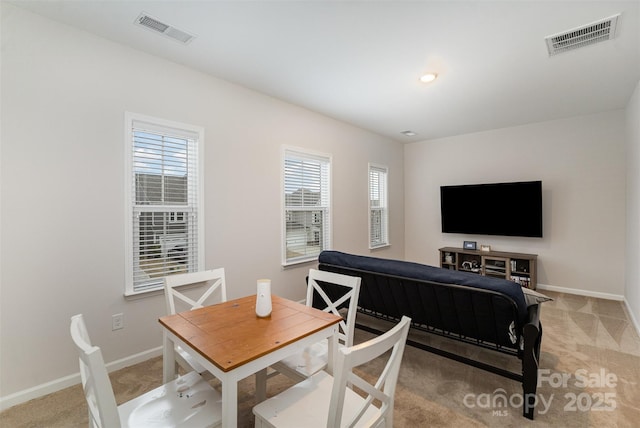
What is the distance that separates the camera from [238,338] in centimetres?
142

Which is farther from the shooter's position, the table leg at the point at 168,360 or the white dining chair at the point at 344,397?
the table leg at the point at 168,360

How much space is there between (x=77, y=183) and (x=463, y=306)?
305cm

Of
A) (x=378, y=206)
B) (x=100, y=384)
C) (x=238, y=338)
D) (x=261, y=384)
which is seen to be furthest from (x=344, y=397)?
(x=378, y=206)

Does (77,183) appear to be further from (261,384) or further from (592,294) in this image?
(592,294)

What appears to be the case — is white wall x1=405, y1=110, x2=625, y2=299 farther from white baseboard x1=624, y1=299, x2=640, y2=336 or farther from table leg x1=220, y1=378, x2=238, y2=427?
table leg x1=220, y1=378, x2=238, y2=427

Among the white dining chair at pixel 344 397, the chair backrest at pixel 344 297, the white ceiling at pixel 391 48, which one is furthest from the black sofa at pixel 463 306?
the white ceiling at pixel 391 48

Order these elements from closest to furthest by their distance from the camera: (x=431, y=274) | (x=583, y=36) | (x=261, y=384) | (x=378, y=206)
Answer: (x=261, y=384) < (x=431, y=274) < (x=583, y=36) < (x=378, y=206)

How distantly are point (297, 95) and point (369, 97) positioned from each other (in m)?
0.92

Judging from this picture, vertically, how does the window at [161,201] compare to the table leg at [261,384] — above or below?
above

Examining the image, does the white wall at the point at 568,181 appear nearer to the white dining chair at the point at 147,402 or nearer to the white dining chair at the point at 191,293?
the white dining chair at the point at 191,293

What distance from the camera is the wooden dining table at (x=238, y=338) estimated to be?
46.6 inches

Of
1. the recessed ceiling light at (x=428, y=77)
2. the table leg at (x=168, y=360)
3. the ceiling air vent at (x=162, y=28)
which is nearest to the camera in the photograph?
the table leg at (x=168, y=360)

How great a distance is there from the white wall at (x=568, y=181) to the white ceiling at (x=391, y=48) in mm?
624

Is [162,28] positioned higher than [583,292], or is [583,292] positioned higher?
[162,28]
